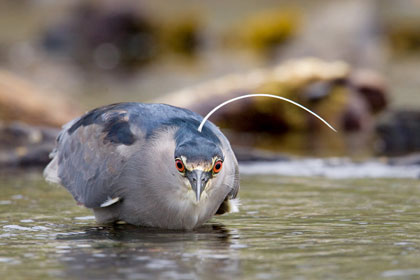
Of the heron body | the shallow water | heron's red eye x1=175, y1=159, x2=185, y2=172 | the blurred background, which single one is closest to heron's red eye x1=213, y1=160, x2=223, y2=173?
the heron body

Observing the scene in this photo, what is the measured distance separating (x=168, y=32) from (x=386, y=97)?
20.3 m

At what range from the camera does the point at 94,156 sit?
7.27 metres

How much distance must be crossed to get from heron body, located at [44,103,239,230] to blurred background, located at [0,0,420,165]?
3.86 m

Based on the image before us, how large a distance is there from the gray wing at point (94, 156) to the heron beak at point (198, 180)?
3.18 ft

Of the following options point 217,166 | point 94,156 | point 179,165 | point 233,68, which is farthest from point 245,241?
point 233,68

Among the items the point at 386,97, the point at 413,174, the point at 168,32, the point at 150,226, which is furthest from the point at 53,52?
the point at 150,226

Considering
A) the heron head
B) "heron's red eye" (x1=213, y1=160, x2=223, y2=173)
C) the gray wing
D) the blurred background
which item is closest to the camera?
the heron head

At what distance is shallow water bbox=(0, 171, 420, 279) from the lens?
546 centimetres

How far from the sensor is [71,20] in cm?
3538

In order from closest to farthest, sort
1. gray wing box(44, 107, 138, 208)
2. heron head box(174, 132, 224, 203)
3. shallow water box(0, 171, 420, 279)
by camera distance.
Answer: shallow water box(0, 171, 420, 279) → heron head box(174, 132, 224, 203) → gray wing box(44, 107, 138, 208)

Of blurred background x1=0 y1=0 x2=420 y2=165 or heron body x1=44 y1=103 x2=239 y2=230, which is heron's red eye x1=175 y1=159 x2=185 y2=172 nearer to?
heron body x1=44 y1=103 x2=239 y2=230

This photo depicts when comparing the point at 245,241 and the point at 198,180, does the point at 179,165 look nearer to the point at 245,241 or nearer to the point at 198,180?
the point at 198,180

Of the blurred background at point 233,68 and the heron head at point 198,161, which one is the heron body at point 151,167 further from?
the blurred background at point 233,68

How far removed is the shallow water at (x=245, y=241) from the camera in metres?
5.46
